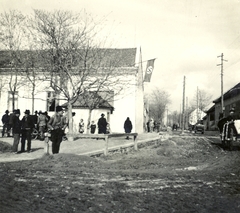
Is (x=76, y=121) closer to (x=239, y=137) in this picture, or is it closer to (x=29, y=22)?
(x=29, y=22)

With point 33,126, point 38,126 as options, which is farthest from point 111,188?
point 38,126

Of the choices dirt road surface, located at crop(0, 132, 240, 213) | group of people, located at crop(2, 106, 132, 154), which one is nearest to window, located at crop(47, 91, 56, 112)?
group of people, located at crop(2, 106, 132, 154)

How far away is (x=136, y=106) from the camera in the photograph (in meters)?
31.1

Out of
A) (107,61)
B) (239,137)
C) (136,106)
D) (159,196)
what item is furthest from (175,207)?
(136,106)

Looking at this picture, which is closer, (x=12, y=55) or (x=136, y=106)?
(x=12, y=55)

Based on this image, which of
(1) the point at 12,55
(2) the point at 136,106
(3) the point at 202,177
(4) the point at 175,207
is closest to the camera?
(4) the point at 175,207

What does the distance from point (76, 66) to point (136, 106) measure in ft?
Answer: 33.2

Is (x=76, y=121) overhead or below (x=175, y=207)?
overhead

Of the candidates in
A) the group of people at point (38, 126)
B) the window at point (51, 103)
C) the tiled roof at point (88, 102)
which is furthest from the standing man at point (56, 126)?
the window at point (51, 103)

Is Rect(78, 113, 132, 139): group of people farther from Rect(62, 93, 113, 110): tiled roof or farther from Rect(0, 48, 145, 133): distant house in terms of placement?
Rect(0, 48, 145, 133): distant house

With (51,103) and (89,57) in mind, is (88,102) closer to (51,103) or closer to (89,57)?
(51,103)

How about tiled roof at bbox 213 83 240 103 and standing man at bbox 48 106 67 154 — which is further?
tiled roof at bbox 213 83 240 103

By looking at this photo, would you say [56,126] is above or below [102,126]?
below

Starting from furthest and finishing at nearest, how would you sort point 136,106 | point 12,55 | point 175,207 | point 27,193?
1. point 136,106
2. point 12,55
3. point 27,193
4. point 175,207
